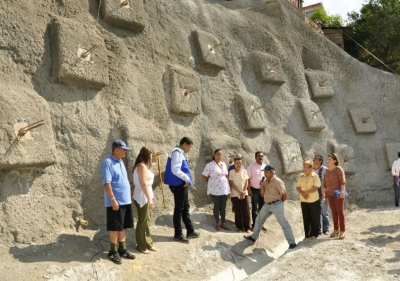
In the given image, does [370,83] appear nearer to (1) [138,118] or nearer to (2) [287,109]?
(2) [287,109]

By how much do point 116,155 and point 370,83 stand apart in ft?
30.7

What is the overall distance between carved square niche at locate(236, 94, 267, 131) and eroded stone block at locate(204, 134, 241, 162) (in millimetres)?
707

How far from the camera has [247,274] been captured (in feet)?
19.4

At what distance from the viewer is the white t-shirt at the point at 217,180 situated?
6.85 meters

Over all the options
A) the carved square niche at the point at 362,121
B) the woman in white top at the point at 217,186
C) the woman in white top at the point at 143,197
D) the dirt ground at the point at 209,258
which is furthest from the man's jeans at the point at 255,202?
the carved square niche at the point at 362,121

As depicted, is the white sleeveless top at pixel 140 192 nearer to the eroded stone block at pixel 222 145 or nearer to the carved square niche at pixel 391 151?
→ the eroded stone block at pixel 222 145

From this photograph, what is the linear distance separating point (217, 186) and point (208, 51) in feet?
10.8

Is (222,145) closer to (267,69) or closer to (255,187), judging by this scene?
(255,187)

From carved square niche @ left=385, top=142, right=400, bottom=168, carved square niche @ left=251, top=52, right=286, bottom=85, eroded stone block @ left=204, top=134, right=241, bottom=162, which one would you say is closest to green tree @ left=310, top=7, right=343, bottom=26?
carved square niche @ left=385, top=142, right=400, bottom=168

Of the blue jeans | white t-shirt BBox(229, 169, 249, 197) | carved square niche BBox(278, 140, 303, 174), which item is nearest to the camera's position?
the blue jeans

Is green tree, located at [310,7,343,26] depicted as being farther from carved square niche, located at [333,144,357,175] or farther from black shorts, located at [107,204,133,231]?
black shorts, located at [107,204,133,231]

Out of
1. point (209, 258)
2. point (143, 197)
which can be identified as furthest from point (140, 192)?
point (209, 258)

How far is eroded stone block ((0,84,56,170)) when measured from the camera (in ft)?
16.5

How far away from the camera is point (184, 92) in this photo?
25.7 feet
